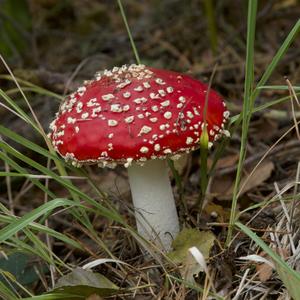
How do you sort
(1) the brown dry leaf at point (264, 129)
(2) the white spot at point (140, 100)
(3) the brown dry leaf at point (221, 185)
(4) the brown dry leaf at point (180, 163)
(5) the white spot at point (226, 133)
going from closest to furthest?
1. (2) the white spot at point (140, 100)
2. (5) the white spot at point (226, 133)
3. (4) the brown dry leaf at point (180, 163)
4. (3) the brown dry leaf at point (221, 185)
5. (1) the brown dry leaf at point (264, 129)


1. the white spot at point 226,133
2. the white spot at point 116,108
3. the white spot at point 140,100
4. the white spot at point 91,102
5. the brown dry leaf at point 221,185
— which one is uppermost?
the white spot at point 91,102

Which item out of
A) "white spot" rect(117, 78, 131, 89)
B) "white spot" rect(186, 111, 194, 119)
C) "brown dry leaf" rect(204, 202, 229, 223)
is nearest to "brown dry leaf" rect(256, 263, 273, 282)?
"brown dry leaf" rect(204, 202, 229, 223)

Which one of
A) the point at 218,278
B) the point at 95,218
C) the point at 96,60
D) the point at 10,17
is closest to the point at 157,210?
the point at 218,278

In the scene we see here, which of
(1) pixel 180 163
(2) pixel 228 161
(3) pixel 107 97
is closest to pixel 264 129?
(2) pixel 228 161

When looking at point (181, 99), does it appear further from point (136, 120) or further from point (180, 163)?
point (180, 163)

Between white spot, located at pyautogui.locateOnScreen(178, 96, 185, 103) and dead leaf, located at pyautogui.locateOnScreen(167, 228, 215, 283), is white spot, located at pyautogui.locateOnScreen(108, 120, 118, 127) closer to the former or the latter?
white spot, located at pyautogui.locateOnScreen(178, 96, 185, 103)

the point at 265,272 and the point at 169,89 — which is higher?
the point at 169,89

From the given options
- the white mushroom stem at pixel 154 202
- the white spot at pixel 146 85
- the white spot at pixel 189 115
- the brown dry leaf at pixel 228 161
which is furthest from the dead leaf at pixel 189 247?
the brown dry leaf at pixel 228 161

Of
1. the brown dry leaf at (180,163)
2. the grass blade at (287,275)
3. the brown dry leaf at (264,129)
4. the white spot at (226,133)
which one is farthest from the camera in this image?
the brown dry leaf at (264,129)

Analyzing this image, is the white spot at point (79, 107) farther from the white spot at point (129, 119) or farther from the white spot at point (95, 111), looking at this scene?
the white spot at point (129, 119)
